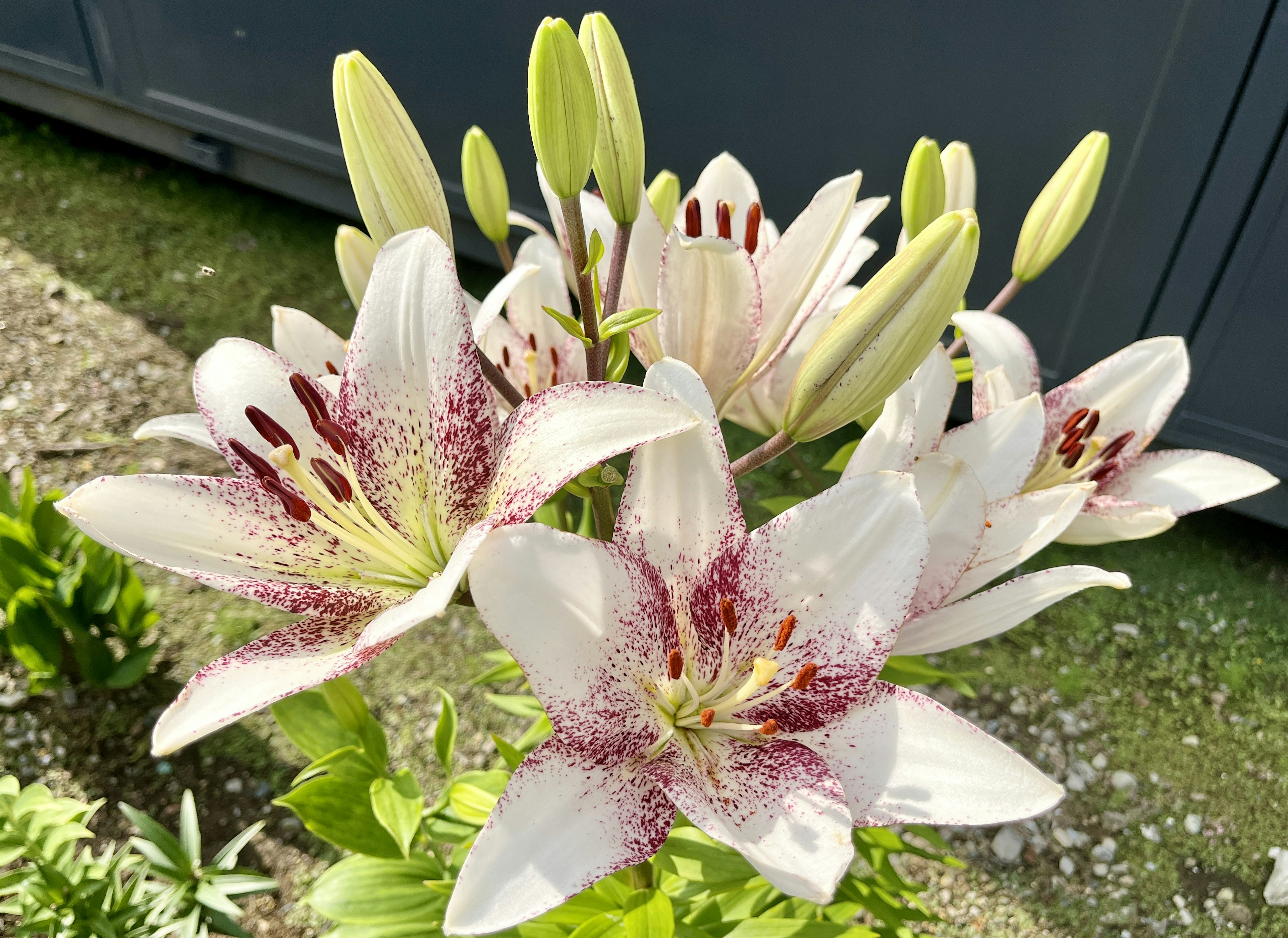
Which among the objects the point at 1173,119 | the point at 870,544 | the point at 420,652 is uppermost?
the point at 870,544

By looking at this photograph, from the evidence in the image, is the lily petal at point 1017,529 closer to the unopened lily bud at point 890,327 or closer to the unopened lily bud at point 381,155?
the unopened lily bud at point 890,327

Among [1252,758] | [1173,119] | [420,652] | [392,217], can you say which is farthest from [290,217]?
[1252,758]

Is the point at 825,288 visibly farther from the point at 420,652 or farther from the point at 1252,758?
the point at 1252,758

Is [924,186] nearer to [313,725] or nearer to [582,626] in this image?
[582,626]

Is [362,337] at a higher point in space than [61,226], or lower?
higher

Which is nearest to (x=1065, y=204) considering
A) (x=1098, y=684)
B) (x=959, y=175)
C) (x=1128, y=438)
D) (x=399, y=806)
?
(x=959, y=175)

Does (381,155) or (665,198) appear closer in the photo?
(381,155)

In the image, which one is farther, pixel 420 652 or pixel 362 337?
pixel 420 652
